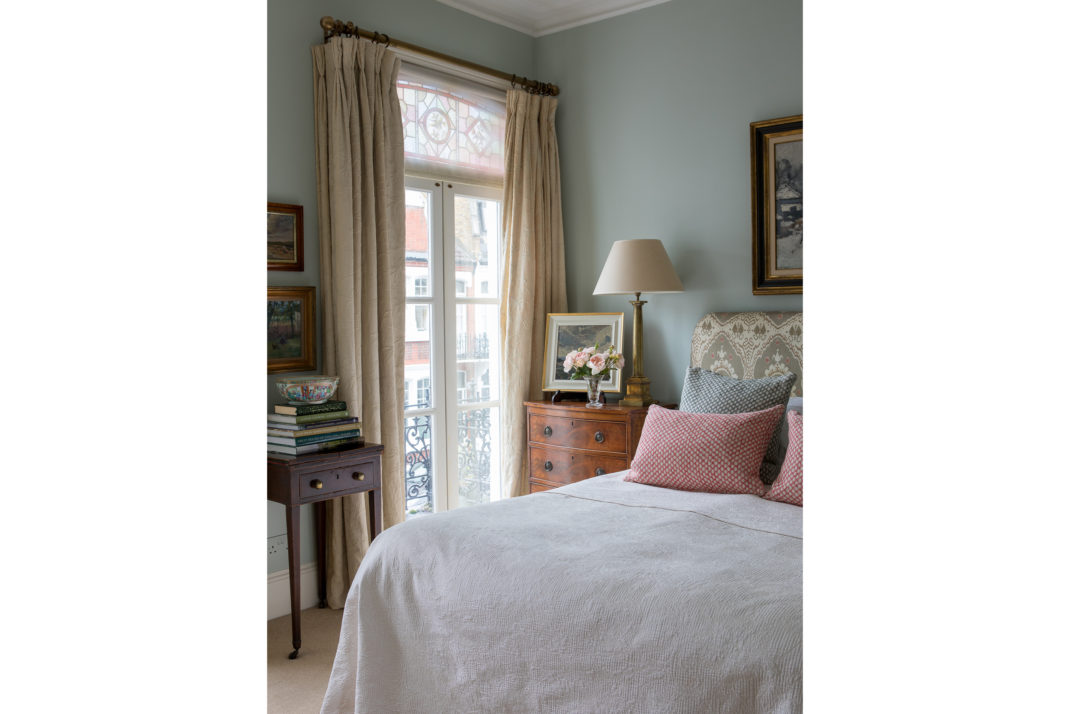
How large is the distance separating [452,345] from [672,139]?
5.12 ft

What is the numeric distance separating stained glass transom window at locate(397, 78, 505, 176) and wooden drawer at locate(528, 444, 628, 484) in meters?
1.55

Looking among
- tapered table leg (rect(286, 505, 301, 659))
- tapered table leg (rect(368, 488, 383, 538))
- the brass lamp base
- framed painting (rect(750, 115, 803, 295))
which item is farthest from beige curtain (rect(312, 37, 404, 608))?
framed painting (rect(750, 115, 803, 295))

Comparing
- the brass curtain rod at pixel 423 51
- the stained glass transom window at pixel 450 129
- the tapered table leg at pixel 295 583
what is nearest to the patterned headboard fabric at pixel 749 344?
the stained glass transom window at pixel 450 129

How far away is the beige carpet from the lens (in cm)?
273

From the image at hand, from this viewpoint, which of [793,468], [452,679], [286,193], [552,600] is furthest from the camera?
[286,193]

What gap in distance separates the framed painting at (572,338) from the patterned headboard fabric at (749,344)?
440 millimetres

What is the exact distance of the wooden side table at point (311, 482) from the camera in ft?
10.2

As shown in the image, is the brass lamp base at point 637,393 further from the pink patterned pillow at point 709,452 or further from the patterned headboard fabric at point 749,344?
the pink patterned pillow at point 709,452

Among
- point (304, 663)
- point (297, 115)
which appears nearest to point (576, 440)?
point (304, 663)
